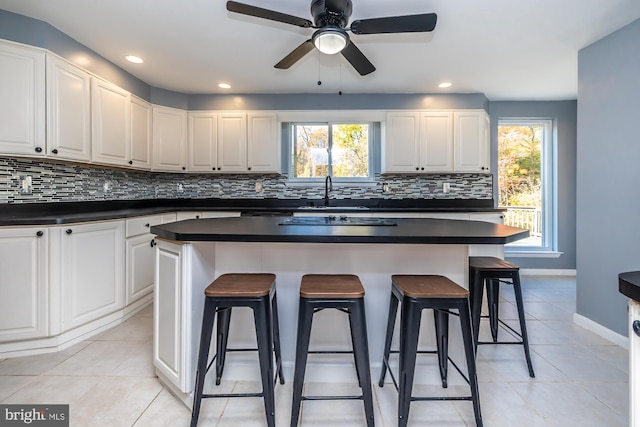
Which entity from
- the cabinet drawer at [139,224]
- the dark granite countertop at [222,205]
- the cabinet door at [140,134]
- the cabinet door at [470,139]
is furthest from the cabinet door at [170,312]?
the cabinet door at [470,139]

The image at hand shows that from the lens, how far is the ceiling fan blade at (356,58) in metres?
1.98

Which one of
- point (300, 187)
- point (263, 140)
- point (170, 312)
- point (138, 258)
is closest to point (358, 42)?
point (263, 140)

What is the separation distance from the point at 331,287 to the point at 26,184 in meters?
2.66

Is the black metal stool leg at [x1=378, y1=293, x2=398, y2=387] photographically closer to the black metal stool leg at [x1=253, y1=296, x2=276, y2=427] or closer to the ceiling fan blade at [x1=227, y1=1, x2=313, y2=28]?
the black metal stool leg at [x1=253, y1=296, x2=276, y2=427]

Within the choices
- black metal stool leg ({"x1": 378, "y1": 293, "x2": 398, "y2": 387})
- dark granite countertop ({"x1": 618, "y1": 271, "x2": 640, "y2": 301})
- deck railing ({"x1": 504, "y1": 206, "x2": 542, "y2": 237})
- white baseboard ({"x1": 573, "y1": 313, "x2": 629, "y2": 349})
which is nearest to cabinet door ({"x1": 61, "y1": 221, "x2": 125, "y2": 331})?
black metal stool leg ({"x1": 378, "y1": 293, "x2": 398, "y2": 387})

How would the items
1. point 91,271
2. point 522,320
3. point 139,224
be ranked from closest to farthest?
point 522,320 < point 91,271 < point 139,224

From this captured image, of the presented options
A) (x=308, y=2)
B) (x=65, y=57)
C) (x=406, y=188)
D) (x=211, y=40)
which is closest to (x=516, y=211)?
(x=406, y=188)

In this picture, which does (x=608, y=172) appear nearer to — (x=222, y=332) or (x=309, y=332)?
(x=309, y=332)

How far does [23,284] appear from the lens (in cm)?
203

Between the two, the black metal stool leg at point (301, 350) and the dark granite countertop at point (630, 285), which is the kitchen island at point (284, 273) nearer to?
the black metal stool leg at point (301, 350)

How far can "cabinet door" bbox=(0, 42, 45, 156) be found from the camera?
213 centimetres

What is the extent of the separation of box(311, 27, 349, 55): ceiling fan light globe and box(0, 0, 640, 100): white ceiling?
0.50m

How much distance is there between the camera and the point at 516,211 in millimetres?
4363

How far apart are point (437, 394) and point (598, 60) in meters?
2.92
